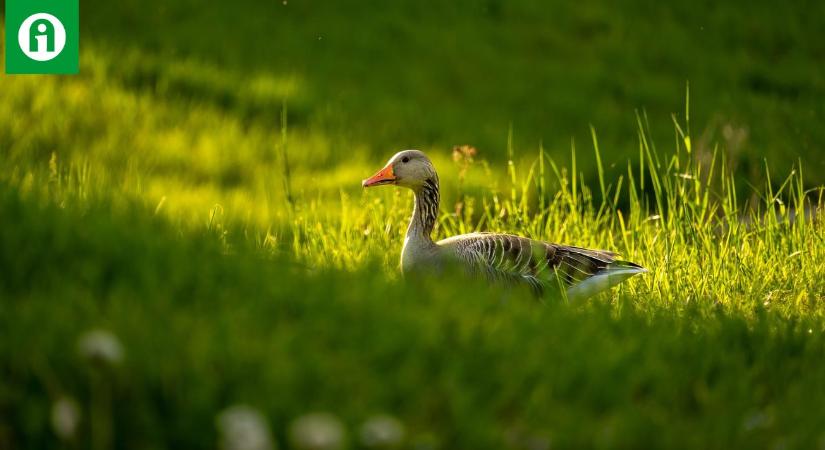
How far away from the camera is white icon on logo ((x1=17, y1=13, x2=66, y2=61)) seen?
8.60 metres

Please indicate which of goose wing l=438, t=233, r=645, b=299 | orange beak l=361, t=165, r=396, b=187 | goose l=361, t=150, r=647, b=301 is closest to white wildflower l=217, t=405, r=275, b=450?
goose l=361, t=150, r=647, b=301

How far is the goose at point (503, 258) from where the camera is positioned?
5477 millimetres

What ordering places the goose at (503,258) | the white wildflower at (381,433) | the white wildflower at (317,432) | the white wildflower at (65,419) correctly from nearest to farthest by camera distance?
the white wildflower at (317,432)
the white wildflower at (65,419)
the white wildflower at (381,433)
the goose at (503,258)

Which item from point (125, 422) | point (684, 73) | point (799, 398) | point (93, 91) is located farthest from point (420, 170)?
point (684, 73)

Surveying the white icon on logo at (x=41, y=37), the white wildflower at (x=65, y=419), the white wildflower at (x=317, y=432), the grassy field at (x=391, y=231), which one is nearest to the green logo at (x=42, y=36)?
the white icon on logo at (x=41, y=37)

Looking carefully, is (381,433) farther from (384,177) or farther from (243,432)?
(384,177)

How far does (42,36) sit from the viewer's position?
8.84m

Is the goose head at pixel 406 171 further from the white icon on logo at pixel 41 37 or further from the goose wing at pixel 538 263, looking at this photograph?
the white icon on logo at pixel 41 37

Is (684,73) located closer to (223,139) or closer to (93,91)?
(223,139)

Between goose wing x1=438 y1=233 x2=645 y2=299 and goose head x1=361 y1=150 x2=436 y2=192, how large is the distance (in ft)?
1.35

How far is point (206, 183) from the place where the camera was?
8344 mm

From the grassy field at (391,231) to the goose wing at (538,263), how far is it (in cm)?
14

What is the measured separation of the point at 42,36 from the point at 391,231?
4.01 m

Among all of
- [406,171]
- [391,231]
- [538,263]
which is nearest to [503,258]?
[538,263]
